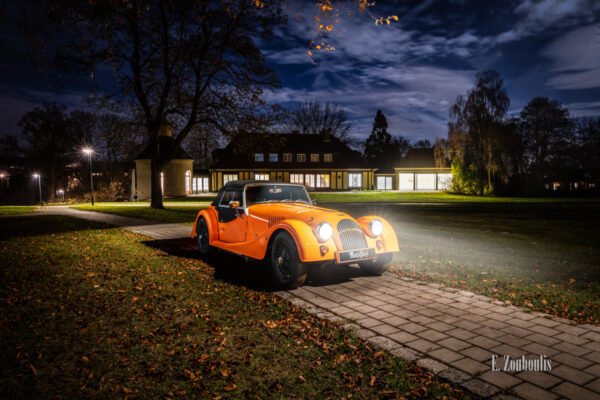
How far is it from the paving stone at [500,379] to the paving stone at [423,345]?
1.89ft

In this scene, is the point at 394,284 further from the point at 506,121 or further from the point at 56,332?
the point at 506,121

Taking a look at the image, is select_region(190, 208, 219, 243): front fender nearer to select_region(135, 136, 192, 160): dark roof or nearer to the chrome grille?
the chrome grille

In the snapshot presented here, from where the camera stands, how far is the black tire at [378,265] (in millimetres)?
6469

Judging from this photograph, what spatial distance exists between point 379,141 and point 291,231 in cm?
6610

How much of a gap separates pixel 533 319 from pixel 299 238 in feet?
10.2

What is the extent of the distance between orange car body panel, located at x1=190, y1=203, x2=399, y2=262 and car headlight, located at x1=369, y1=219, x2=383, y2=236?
7 cm

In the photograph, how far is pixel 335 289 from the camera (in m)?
5.84

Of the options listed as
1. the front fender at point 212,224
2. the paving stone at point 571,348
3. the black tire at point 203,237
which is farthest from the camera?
the black tire at point 203,237

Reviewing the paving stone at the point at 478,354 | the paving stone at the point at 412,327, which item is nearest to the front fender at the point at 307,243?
the paving stone at the point at 412,327

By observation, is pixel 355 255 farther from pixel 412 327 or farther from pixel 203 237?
pixel 203 237

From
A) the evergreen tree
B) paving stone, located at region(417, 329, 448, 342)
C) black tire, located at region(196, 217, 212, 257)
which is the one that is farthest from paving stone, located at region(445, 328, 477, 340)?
the evergreen tree

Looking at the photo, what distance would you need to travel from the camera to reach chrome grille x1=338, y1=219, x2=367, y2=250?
19.1 feet

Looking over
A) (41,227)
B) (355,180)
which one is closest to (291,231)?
(41,227)

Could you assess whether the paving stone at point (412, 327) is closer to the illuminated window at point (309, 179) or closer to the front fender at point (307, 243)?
the front fender at point (307, 243)
